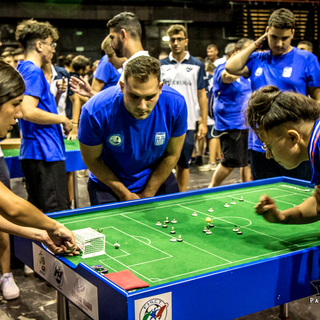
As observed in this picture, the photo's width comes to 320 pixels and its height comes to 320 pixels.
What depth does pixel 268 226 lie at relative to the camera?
7.10ft

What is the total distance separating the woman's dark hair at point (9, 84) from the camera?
182 cm

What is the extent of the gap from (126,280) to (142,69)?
1.21 metres

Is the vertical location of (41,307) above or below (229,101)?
below

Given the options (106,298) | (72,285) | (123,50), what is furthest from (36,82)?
(106,298)

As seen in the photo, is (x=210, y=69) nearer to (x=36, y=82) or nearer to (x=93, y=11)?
(x=93, y=11)

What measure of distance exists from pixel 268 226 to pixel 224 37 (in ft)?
38.7

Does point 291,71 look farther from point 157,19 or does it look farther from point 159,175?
point 157,19

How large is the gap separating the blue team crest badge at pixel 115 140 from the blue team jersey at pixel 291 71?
5.05 ft

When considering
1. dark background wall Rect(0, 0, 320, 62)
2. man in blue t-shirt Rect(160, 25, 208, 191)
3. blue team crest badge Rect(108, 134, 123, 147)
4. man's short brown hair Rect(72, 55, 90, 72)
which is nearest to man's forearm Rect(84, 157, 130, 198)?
blue team crest badge Rect(108, 134, 123, 147)

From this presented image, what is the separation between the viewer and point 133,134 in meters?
2.68

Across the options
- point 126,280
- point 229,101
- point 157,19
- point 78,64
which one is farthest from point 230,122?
point 157,19

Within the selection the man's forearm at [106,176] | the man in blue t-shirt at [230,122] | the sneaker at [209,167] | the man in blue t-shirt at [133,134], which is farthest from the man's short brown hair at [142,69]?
the sneaker at [209,167]

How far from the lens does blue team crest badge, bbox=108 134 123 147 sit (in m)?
2.65

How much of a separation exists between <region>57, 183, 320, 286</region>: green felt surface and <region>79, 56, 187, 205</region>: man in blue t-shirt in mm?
339
